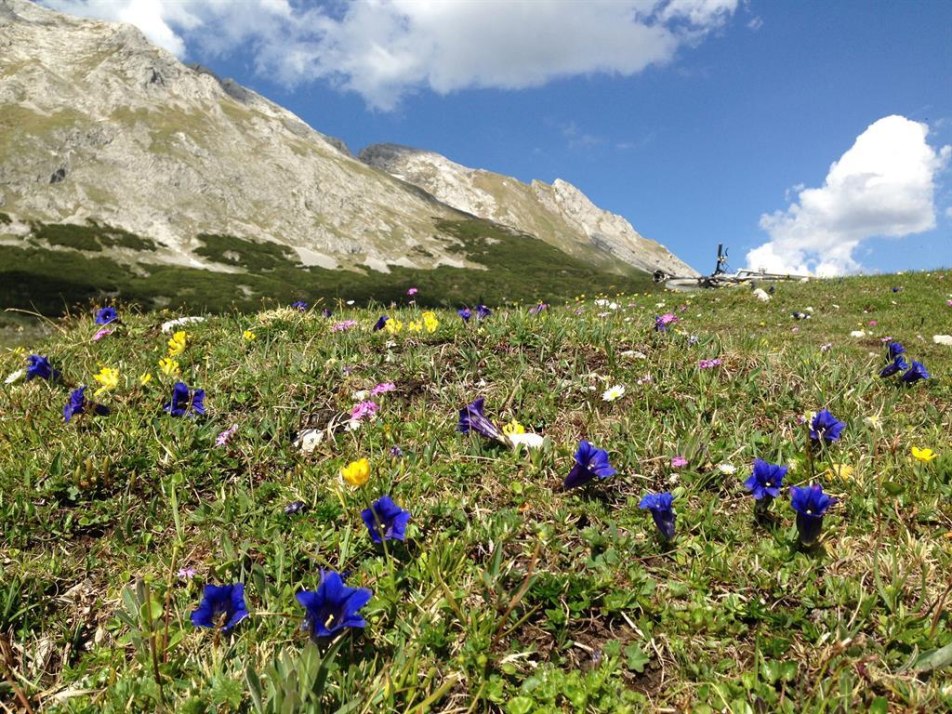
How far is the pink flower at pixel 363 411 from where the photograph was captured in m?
4.57

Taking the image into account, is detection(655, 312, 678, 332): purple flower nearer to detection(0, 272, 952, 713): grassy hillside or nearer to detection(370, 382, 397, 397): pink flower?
detection(0, 272, 952, 713): grassy hillside

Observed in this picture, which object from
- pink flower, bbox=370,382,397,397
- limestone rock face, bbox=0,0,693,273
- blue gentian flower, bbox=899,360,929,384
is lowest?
pink flower, bbox=370,382,397,397

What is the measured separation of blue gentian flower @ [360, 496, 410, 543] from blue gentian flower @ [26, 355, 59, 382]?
413cm

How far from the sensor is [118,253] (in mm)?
98188

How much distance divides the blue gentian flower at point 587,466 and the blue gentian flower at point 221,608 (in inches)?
77.0

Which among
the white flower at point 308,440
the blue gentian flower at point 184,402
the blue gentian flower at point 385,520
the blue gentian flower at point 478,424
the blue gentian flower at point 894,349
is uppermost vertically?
the blue gentian flower at point 894,349

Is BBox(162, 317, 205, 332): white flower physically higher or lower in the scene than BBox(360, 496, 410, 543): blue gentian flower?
higher

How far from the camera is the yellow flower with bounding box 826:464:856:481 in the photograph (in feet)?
11.6

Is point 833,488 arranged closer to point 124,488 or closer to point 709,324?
point 124,488

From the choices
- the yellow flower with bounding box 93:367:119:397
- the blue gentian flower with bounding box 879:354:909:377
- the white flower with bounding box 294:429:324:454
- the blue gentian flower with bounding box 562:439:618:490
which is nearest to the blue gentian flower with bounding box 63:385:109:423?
the yellow flower with bounding box 93:367:119:397

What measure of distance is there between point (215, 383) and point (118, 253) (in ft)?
370

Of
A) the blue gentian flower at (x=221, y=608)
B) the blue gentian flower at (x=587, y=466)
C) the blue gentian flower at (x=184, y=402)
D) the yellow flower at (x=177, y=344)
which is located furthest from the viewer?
the yellow flower at (x=177, y=344)

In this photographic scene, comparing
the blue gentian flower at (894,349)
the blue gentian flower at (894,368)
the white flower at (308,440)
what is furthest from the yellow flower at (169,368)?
the blue gentian flower at (894,349)

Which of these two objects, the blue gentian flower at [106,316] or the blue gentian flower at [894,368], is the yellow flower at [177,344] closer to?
the blue gentian flower at [106,316]
